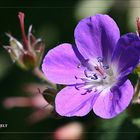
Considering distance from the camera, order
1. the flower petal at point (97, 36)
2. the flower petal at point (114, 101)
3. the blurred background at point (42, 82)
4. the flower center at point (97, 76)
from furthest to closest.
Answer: the blurred background at point (42, 82) → the flower center at point (97, 76) → the flower petal at point (97, 36) → the flower petal at point (114, 101)

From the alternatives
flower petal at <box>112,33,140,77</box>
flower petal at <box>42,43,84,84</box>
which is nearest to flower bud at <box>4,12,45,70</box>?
flower petal at <box>42,43,84,84</box>

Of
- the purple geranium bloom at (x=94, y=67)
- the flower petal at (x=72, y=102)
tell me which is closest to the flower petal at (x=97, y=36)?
the purple geranium bloom at (x=94, y=67)

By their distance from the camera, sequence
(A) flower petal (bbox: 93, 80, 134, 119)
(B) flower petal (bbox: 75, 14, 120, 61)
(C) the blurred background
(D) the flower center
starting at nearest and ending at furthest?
1. (A) flower petal (bbox: 93, 80, 134, 119)
2. (B) flower petal (bbox: 75, 14, 120, 61)
3. (D) the flower center
4. (C) the blurred background

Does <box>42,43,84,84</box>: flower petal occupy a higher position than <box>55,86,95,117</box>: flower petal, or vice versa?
<box>42,43,84,84</box>: flower petal

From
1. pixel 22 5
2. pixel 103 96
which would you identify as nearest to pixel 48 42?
pixel 22 5

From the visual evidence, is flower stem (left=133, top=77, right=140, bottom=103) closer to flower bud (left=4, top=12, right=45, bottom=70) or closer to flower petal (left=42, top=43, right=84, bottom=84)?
flower petal (left=42, top=43, right=84, bottom=84)

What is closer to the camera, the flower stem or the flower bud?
A: the flower stem

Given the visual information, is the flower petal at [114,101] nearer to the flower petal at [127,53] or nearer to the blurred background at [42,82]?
the flower petal at [127,53]
